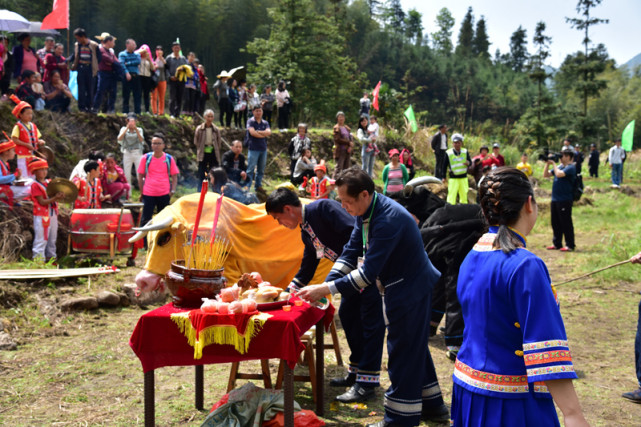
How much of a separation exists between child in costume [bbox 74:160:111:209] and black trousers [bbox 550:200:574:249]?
8.18m

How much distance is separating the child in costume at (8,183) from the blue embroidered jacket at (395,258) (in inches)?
242

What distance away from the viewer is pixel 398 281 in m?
3.90

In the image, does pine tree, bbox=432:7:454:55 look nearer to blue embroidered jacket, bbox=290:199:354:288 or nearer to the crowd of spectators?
the crowd of spectators

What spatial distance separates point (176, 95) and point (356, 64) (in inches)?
572

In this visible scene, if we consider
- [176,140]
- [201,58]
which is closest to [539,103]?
[201,58]

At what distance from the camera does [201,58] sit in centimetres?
3131

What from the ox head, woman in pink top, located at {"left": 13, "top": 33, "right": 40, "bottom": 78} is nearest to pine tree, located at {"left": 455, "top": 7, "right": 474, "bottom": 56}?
woman in pink top, located at {"left": 13, "top": 33, "right": 40, "bottom": 78}

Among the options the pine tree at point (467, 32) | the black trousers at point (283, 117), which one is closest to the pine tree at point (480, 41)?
the pine tree at point (467, 32)

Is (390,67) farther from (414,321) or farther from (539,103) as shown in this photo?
(414,321)

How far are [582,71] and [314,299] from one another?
1348 inches

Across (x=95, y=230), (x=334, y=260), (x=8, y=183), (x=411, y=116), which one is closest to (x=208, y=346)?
(x=334, y=260)

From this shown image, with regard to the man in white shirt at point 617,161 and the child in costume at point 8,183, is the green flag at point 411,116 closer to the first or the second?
the man in white shirt at point 617,161

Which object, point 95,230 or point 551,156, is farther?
point 551,156

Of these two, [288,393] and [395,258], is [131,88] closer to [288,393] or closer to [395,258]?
[395,258]
